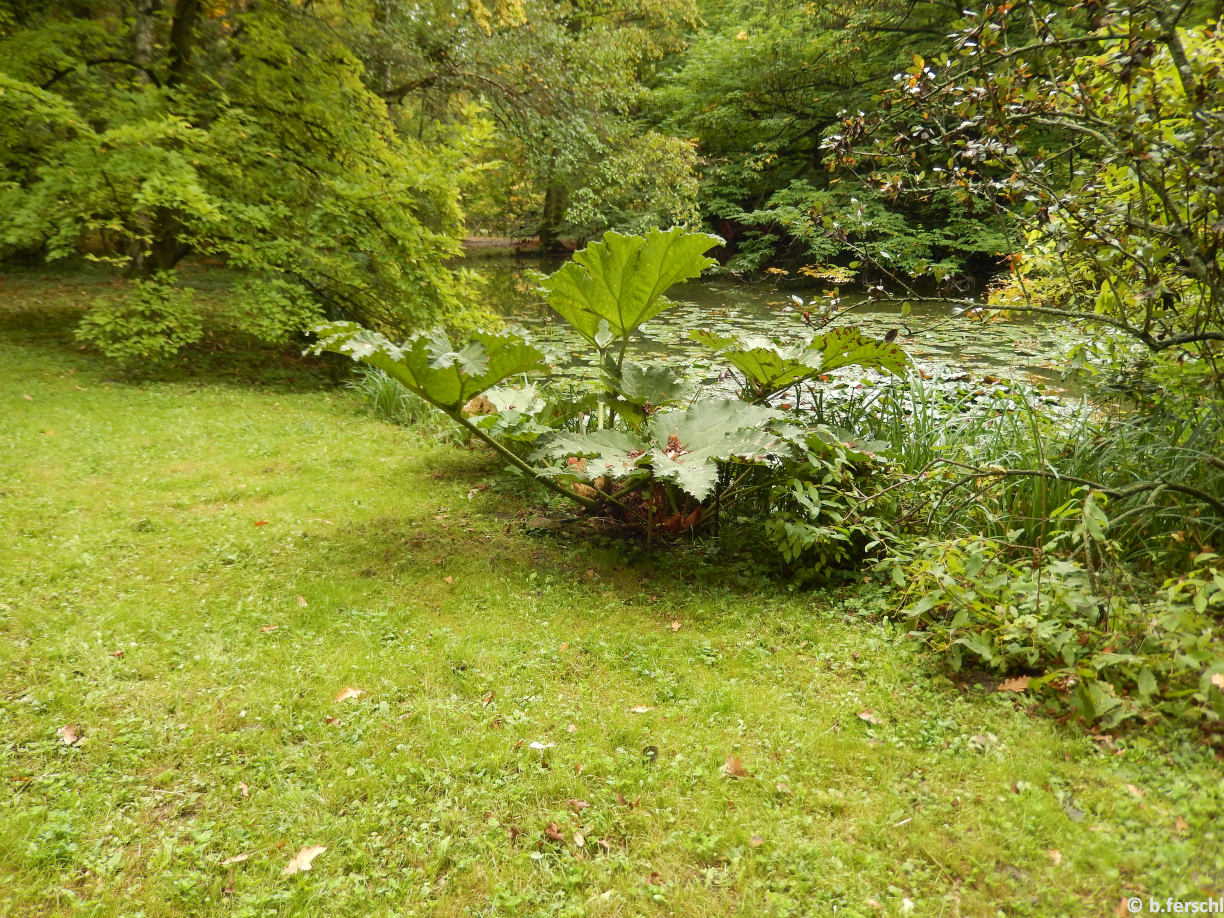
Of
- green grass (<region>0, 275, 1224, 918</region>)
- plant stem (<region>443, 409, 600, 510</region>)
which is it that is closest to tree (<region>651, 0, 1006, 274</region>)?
plant stem (<region>443, 409, 600, 510</region>)

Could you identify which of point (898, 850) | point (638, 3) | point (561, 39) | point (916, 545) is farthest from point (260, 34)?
point (638, 3)

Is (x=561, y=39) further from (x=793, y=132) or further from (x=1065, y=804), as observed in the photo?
(x=1065, y=804)

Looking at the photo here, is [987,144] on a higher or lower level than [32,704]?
higher

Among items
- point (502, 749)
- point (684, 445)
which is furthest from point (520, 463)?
point (502, 749)

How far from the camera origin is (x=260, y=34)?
743cm

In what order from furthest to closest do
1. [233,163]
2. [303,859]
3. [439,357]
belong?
[233,163], [439,357], [303,859]

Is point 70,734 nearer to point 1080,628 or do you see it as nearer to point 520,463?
point 520,463

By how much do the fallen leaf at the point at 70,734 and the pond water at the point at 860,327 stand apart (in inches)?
114

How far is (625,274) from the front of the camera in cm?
342

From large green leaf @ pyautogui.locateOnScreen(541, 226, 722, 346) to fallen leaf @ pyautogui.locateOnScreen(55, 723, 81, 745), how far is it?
261 cm

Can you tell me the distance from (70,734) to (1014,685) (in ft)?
10.8

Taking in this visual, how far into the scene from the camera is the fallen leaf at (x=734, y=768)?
2.17 m

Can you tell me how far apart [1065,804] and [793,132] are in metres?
20.4

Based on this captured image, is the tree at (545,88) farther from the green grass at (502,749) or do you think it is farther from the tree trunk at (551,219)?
the green grass at (502,749)
